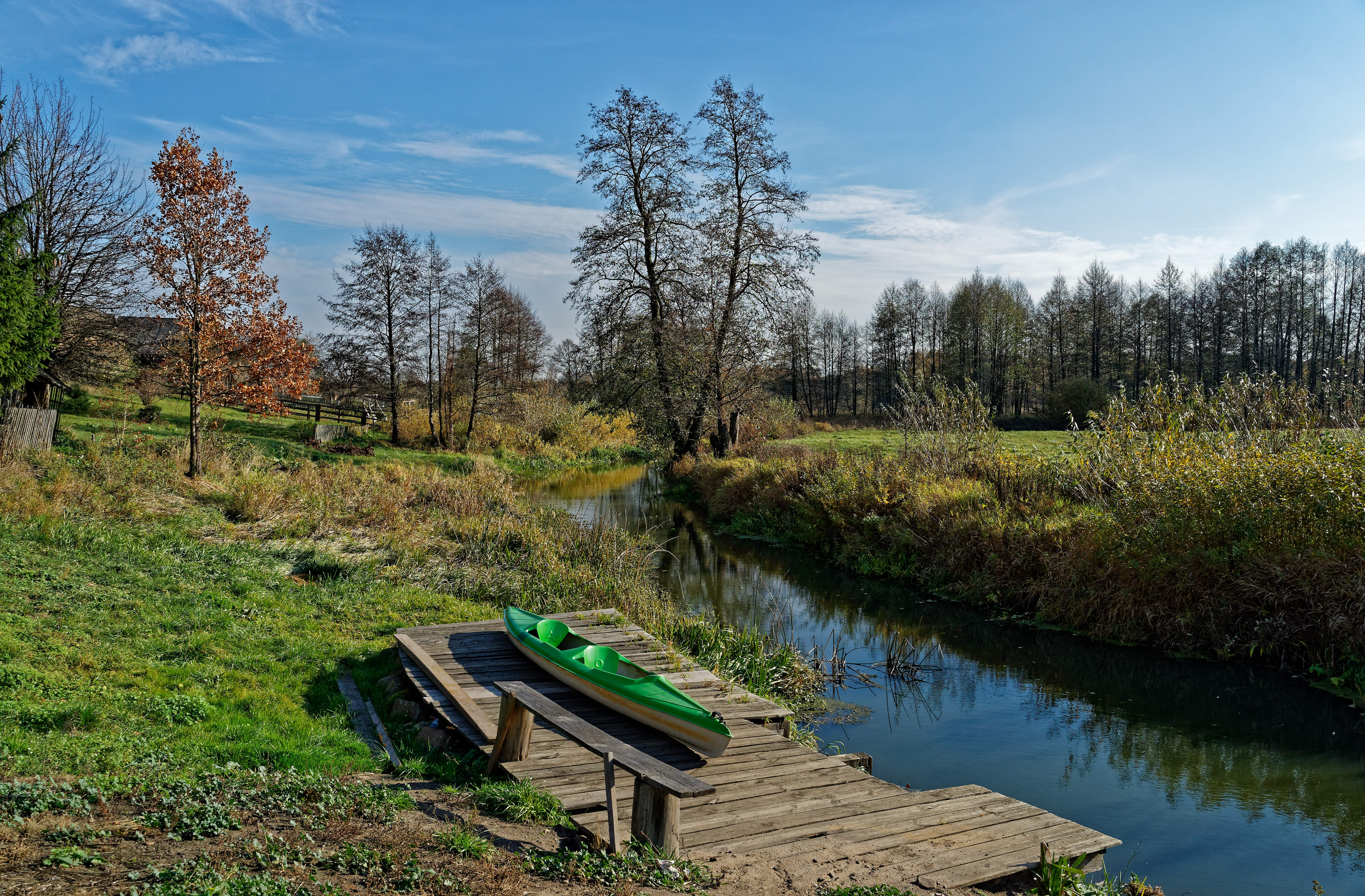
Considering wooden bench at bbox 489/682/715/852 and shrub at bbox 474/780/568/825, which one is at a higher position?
wooden bench at bbox 489/682/715/852

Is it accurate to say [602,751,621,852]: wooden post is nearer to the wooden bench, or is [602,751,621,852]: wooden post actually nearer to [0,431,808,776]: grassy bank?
the wooden bench

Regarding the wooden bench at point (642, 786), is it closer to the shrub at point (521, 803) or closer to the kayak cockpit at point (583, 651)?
the shrub at point (521, 803)

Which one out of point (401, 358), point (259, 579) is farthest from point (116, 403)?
point (259, 579)

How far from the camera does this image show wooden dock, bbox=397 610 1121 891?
465 centimetres

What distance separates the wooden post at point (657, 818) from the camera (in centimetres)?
432

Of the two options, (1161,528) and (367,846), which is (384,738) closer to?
(367,846)

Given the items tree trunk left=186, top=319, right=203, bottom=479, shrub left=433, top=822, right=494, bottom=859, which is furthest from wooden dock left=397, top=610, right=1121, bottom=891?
tree trunk left=186, top=319, right=203, bottom=479

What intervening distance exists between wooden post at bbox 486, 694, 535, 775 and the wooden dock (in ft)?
0.26

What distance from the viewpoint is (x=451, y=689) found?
7039mm

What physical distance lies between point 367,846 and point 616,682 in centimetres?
271

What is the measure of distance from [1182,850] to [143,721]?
26.4 feet

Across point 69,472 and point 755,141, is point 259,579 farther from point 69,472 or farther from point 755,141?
point 755,141

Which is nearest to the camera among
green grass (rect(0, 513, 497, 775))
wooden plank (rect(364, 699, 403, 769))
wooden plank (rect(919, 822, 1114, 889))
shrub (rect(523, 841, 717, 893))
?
shrub (rect(523, 841, 717, 893))

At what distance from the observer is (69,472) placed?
13539mm
